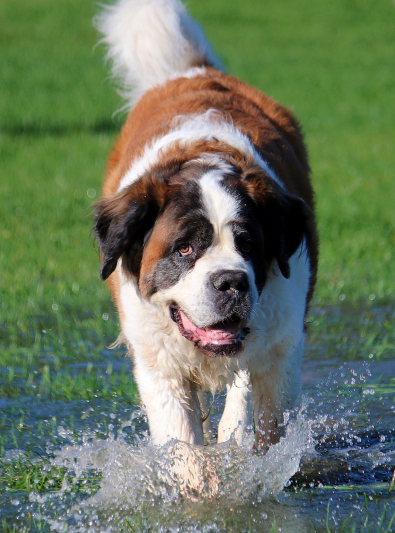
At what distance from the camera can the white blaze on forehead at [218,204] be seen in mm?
3264

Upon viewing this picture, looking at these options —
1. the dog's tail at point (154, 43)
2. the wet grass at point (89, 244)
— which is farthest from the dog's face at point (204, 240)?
the dog's tail at point (154, 43)

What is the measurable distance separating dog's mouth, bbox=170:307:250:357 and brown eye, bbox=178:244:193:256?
25cm

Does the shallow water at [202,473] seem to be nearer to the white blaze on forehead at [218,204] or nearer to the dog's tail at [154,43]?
the white blaze on forehead at [218,204]

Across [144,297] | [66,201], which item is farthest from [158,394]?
[66,201]

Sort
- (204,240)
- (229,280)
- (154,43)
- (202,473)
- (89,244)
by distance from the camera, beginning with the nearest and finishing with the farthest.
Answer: (229,280), (204,240), (202,473), (154,43), (89,244)

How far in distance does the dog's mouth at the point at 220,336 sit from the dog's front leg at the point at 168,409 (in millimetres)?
398

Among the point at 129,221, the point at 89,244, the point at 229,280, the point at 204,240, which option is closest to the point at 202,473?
the point at 229,280

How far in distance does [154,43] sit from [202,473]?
3276mm

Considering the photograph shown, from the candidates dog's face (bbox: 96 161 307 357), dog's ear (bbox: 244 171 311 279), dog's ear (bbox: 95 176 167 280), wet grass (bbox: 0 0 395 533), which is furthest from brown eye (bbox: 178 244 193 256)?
wet grass (bbox: 0 0 395 533)

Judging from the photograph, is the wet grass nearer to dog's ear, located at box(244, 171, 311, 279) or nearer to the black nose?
the black nose

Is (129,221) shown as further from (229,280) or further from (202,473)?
(202,473)

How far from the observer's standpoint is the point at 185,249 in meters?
3.34

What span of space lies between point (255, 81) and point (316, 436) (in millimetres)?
17139

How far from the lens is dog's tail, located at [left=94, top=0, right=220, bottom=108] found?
18.3ft
